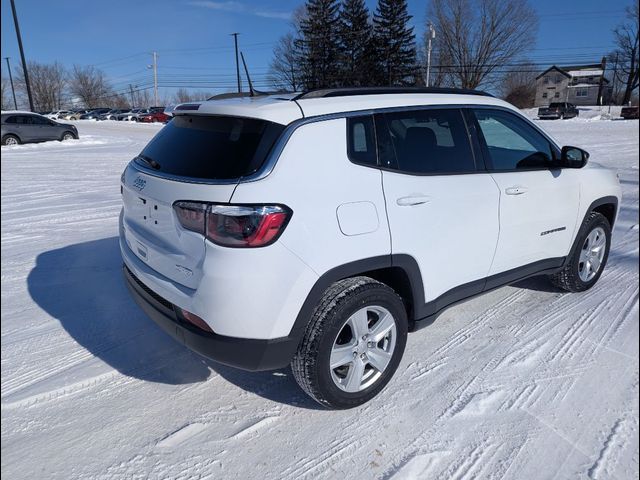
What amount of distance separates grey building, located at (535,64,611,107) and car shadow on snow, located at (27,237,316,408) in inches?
3339

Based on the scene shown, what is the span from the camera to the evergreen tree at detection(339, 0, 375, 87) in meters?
46.7

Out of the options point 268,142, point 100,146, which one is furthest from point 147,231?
point 100,146

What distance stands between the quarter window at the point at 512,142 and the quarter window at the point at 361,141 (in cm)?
111

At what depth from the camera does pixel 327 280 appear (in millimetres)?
2340

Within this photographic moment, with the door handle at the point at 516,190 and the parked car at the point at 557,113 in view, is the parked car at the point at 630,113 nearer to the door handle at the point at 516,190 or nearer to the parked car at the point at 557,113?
the parked car at the point at 557,113

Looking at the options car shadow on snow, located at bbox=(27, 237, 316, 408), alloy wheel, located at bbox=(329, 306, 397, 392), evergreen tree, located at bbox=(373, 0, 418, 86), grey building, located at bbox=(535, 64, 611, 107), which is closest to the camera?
alloy wheel, located at bbox=(329, 306, 397, 392)

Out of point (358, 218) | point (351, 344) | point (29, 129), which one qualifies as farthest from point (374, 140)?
point (29, 129)

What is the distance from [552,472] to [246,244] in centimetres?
187

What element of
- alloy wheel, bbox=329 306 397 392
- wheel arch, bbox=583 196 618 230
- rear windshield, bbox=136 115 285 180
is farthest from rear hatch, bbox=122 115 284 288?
wheel arch, bbox=583 196 618 230

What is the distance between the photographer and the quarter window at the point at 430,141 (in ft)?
8.96

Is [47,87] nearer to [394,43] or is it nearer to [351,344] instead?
[394,43]

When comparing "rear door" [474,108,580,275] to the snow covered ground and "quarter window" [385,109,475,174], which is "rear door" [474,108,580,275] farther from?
the snow covered ground

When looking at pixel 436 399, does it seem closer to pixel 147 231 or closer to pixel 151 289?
pixel 151 289

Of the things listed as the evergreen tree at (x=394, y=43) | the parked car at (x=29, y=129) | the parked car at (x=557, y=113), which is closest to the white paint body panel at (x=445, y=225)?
the parked car at (x=29, y=129)
